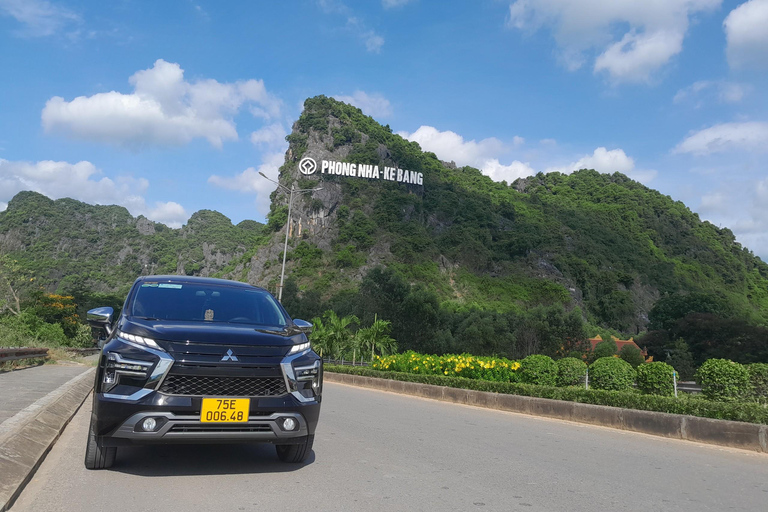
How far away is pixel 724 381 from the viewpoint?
9.73 meters

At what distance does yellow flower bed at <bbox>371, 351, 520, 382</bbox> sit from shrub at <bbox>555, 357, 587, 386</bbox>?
1330 millimetres

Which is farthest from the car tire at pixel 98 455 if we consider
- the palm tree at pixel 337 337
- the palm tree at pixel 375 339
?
the palm tree at pixel 337 337

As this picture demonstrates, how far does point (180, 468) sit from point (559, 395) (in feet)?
27.7

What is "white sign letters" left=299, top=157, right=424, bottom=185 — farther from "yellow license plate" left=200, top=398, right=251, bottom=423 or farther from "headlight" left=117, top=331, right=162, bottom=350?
"yellow license plate" left=200, top=398, right=251, bottom=423

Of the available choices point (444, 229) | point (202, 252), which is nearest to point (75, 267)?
point (202, 252)

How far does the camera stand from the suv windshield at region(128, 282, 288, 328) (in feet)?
18.2

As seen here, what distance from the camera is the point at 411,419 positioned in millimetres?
10008

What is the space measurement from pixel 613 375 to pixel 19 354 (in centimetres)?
1748

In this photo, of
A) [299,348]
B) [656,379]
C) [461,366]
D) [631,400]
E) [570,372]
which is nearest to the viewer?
[299,348]

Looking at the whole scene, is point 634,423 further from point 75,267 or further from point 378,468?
point 75,267

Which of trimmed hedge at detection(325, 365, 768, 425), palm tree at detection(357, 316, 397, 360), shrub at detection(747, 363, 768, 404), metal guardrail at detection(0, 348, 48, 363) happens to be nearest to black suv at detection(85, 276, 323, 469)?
trimmed hedge at detection(325, 365, 768, 425)

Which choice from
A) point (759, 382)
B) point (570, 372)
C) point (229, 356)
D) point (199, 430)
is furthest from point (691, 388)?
point (199, 430)

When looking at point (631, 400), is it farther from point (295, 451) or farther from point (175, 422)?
point (175, 422)

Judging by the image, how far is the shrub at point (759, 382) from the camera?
30.8 ft
